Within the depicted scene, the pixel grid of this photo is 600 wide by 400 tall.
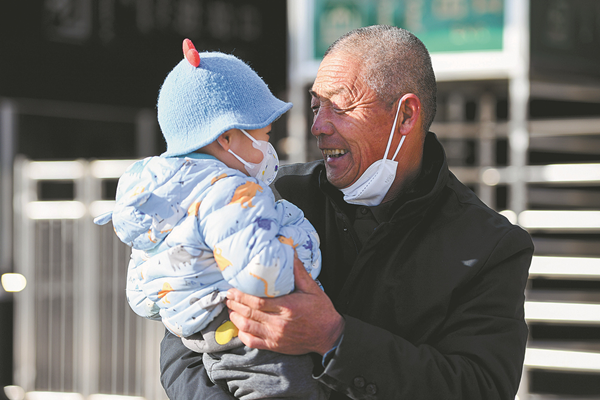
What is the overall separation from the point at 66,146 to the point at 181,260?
21.7 ft

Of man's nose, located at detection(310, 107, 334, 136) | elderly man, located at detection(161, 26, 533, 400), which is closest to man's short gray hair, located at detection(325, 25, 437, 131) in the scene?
elderly man, located at detection(161, 26, 533, 400)

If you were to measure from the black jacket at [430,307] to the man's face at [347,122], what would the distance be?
0.64 ft

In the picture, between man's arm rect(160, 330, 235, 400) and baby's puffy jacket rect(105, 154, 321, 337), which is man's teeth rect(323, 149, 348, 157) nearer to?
baby's puffy jacket rect(105, 154, 321, 337)

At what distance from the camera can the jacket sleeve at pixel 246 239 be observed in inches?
61.7

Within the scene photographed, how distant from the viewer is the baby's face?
1.79 metres

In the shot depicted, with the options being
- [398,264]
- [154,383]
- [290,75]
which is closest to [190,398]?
[398,264]

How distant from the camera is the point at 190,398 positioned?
6.19 ft

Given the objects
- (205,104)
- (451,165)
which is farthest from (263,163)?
(451,165)

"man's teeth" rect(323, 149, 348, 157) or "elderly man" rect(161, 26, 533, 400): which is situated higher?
"man's teeth" rect(323, 149, 348, 157)

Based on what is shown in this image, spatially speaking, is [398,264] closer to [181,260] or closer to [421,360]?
[421,360]

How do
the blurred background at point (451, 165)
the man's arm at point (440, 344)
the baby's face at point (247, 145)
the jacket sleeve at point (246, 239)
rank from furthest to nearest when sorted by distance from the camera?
1. the blurred background at point (451, 165)
2. the baby's face at point (247, 145)
3. the man's arm at point (440, 344)
4. the jacket sleeve at point (246, 239)

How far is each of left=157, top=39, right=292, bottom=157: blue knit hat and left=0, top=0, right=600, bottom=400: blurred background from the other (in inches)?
150

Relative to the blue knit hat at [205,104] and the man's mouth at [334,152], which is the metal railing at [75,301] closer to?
the man's mouth at [334,152]

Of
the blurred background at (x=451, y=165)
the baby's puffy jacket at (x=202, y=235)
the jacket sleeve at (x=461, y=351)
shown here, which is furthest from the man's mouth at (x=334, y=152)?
the blurred background at (x=451, y=165)
